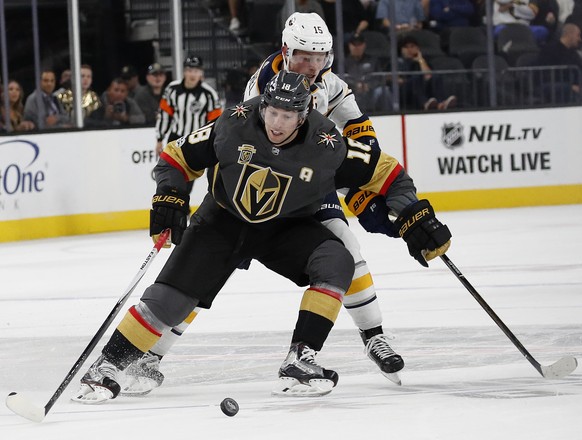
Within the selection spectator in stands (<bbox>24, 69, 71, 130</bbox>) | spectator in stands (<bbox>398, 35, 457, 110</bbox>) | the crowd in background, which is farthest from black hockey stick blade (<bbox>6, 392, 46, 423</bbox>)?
spectator in stands (<bbox>398, 35, 457, 110</bbox>)

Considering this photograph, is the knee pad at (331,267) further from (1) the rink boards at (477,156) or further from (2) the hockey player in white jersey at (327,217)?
(1) the rink boards at (477,156)

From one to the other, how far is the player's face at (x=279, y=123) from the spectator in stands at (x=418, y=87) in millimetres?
7294

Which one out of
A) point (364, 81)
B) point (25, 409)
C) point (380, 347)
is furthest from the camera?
Result: point (364, 81)

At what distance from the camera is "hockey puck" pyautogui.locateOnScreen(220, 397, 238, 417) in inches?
132

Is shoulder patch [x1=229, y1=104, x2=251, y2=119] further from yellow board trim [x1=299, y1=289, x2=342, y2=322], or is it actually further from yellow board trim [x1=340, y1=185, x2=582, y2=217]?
yellow board trim [x1=340, y1=185, x2=582, y2=217]

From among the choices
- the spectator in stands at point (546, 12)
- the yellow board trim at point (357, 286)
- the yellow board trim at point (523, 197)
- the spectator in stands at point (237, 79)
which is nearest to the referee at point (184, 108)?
the spectator in stands at point (237, 79)

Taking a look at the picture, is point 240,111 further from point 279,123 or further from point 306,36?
point 306,36

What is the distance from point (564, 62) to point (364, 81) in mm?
1697

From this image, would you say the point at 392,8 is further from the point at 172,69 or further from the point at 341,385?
the point at 341,385

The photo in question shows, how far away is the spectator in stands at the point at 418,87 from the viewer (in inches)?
429

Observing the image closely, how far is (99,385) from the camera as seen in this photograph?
3629 mm

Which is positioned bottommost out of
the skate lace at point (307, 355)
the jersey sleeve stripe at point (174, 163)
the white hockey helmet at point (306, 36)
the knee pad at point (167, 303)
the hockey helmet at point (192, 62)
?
the skate lace at point (307, 355)

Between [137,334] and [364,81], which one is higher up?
[364,81]

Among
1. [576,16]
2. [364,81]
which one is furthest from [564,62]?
[364,81]
